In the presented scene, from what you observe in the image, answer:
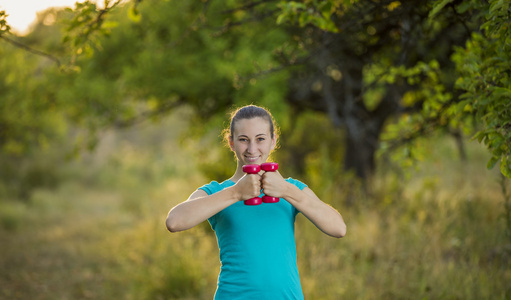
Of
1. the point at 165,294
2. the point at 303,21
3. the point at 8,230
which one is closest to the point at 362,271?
the point at 165,294

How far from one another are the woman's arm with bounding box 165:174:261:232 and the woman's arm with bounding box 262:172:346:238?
52mm

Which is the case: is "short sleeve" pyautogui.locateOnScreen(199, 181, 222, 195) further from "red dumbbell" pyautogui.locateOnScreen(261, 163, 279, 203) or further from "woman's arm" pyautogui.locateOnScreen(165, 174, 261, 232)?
"red dumbbell" pyautogui.locateOnScreen(261, 163, 279, 203)

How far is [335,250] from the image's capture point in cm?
598

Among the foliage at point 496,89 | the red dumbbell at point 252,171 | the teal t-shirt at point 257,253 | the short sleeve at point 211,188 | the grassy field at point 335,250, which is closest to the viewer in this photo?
the red dumbbell at point 252,171

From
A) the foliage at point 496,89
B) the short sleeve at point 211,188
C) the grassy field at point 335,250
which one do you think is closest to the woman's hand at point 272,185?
the short sleeve at point 211,188

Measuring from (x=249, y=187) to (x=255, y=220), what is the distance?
0.26 m

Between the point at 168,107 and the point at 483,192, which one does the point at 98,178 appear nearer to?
the point at 168,107

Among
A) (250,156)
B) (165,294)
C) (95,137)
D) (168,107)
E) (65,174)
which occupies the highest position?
(65,174)

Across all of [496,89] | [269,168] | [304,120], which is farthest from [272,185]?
[304,120]

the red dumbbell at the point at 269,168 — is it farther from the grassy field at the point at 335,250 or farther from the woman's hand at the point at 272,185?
the grassy field at the point at 335,250

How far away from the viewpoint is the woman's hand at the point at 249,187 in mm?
1935

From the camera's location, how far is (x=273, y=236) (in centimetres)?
213

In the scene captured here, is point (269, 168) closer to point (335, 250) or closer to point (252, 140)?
point (252, 140)

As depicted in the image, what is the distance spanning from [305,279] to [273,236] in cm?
313
